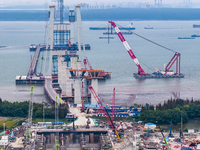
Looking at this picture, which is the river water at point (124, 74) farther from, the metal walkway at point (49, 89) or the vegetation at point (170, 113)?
the vegetation at point (170, 113)

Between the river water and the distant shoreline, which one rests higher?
the distant shoreline

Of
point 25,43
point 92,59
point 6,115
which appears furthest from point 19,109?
point 25,43

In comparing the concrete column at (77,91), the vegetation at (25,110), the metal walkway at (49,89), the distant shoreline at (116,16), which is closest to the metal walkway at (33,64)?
the metal walkway at (49,89)

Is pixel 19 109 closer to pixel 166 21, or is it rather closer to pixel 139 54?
pixel 139 54

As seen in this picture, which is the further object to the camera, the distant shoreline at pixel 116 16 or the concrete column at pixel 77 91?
the distant shoreline at pixel 116 16

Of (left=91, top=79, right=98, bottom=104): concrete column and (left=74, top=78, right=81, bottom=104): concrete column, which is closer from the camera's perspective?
(left=91, top=79, right=98, bottom=104): concrete column

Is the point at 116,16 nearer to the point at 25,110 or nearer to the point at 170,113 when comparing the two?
the point at 25,110

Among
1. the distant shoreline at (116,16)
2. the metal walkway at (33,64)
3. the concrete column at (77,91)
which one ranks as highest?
the distant shoreline at (116,16)

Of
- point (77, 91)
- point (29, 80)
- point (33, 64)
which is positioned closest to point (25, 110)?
point (77, 91)

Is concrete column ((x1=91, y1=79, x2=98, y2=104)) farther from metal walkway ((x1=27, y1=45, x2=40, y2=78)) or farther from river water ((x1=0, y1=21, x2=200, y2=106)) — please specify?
metal walkway ((x1=27, y1=45, x2=40, y2=78))

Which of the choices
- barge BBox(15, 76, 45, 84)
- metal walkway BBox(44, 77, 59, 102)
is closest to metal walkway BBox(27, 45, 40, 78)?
barge BBox(15, 76, 45, 84)
